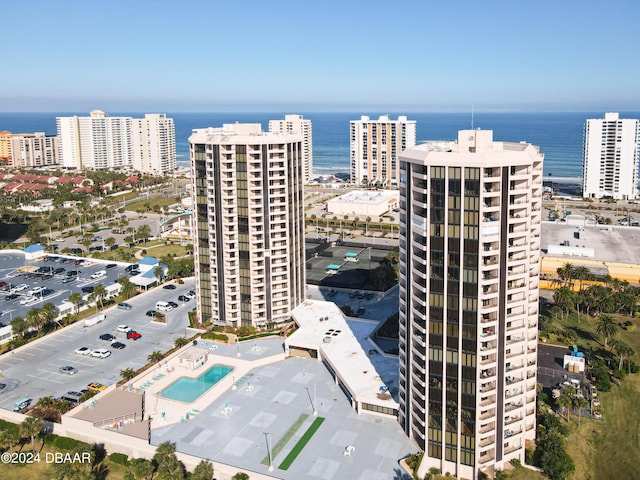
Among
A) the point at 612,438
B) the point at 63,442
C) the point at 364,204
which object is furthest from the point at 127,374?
the point at 364,204

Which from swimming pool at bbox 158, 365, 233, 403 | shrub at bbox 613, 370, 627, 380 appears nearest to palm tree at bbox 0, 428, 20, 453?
swimming pool at bbox 158, 365, 233, 403

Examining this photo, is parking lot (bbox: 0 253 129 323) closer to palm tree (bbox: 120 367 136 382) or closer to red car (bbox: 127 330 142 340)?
red car (bbox: 127 330 142 340)

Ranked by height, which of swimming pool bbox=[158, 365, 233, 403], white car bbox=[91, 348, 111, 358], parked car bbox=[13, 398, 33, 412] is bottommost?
parked car bbox=[13, 398, 33, 412]

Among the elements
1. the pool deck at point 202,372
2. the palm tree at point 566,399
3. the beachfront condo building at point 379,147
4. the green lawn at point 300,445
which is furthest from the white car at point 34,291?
the beachfront condo building at point 379,147

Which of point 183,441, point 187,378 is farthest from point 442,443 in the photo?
point 187,378

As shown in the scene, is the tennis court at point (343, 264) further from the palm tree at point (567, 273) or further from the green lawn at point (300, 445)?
the green lawn at point (300, 445)

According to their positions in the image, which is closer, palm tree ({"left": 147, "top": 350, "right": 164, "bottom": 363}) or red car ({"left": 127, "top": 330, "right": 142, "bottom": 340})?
palm tree ({"left": 147, "top": 350, "right": 164, "bottom": 363})

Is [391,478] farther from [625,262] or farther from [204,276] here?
[625,262]

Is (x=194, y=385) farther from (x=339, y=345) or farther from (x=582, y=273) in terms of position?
(x=582, y=273)
